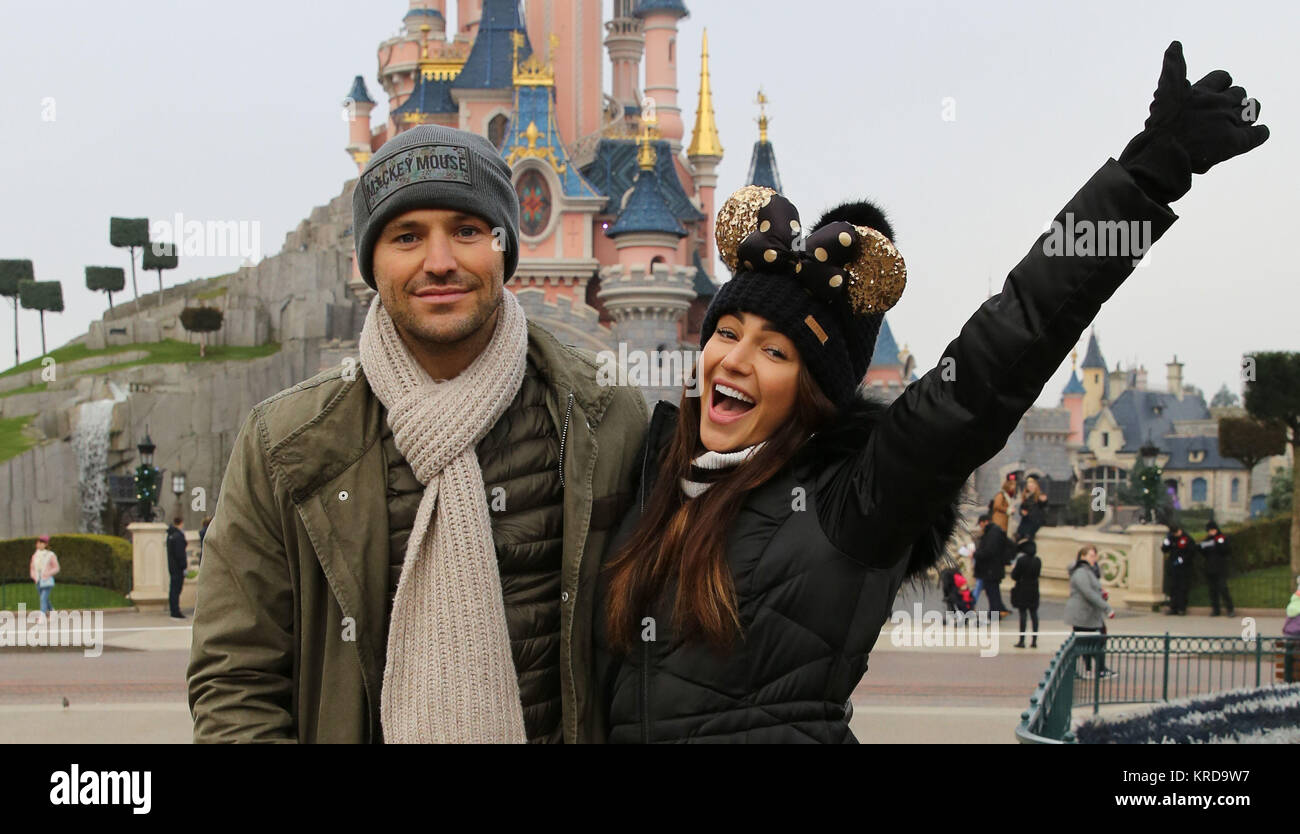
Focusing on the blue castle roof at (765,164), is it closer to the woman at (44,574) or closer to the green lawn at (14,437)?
the green lawn at (14,437)

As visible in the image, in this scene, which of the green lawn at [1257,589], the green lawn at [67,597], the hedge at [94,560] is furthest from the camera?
the hedge at [94,560]

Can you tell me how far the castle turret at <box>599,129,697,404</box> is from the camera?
109ft

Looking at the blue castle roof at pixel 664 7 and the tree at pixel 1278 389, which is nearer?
the tree at pixel 1278 389

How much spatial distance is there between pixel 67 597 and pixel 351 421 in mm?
20298

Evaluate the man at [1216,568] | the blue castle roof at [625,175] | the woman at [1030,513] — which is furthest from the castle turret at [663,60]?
the man at [1216,568]

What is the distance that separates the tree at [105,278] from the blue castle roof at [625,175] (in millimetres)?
29115

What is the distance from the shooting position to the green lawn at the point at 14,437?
120ft

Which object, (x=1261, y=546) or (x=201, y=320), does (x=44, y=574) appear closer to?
(x=1261, y=546)

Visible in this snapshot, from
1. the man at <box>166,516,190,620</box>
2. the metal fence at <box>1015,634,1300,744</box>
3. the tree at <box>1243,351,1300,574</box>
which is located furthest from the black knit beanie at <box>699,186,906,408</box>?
the tree at <box>1243,351,1300,574</box>

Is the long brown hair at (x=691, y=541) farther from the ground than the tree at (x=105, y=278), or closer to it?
closer to it

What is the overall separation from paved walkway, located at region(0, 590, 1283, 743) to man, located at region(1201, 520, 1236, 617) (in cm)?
42

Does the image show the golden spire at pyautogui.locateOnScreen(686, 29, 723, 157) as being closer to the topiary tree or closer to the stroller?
the topiary tree
